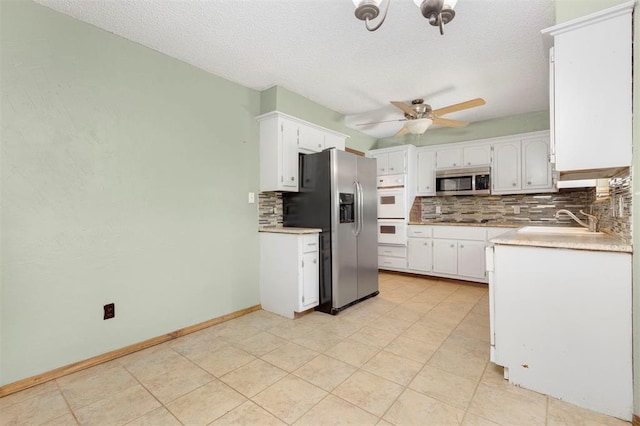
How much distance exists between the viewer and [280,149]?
3.38 meters

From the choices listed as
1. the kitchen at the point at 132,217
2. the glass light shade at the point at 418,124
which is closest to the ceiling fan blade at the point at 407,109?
the glass light shade at the point at 418,124

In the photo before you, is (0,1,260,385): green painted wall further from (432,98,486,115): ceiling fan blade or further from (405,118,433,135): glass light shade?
(432,98,486,115): ceiling fan blade

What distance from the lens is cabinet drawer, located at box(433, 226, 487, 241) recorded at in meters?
4.40

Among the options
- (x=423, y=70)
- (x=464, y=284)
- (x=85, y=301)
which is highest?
(x=423, y=70)

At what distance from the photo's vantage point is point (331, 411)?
169cm

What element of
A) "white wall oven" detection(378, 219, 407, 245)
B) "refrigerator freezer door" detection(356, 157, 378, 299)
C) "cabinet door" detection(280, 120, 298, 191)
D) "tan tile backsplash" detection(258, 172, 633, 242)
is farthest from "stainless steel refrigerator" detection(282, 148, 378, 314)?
"white wall oven" detection(378, 219, 407, 245)

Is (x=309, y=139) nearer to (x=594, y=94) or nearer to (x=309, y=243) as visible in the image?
(x=309, y=243)

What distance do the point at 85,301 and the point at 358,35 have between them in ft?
9.57

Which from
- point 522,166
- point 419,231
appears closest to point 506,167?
point 522,166

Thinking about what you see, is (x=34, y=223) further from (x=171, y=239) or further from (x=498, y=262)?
(x=498, y=262)

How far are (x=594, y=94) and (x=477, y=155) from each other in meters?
3.09

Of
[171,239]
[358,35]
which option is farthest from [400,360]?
[358,35]

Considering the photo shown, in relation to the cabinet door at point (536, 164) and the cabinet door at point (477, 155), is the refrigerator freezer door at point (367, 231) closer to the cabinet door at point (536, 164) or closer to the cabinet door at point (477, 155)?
the cabinet door at point (477, 155)

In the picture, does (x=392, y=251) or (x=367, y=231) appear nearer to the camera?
(x=367, y=231)
